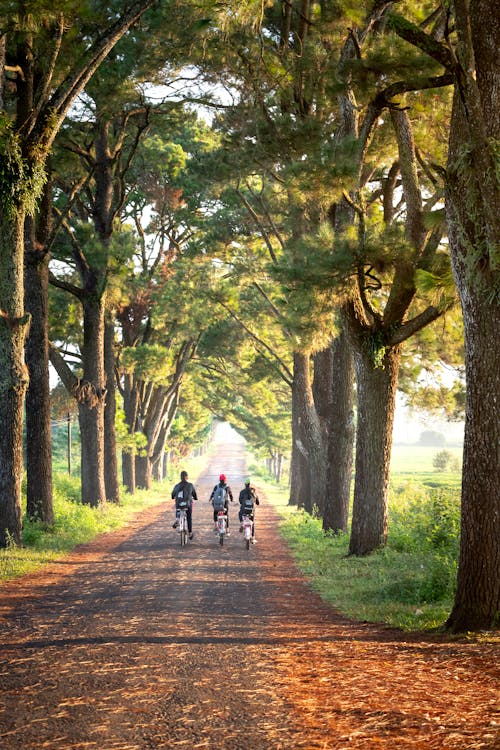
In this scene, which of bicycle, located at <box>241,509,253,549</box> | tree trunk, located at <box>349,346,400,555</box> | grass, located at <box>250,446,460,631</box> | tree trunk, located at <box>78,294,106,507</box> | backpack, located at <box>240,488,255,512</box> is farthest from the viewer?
tree trunk, located at <box>78,294,106,507</box>

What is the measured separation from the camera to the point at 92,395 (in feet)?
72.9

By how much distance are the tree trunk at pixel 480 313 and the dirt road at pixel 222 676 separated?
0.85 meters

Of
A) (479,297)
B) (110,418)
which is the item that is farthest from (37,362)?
(479,297)

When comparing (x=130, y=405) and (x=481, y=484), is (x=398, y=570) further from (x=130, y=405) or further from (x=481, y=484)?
(x=130, y=405)

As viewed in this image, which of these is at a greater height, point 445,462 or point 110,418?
point 110,418

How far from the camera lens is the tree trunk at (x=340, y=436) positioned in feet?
60.5

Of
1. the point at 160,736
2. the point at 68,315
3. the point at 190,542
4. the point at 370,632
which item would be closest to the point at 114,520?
the point at 190,542

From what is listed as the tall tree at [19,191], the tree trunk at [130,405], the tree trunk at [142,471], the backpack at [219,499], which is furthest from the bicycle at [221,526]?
the tree trunk at [142,471]

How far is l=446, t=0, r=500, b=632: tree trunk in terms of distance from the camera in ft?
26.5

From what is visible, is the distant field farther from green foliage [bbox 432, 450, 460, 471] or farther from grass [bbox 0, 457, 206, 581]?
grass [bbox 0, 457, 206, 581]

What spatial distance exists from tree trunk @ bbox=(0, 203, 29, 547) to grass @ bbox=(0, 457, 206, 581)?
2.66 feet

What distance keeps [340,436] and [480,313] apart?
10541 mm

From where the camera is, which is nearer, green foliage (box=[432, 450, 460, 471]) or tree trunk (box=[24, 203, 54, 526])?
tree trunk (box=[24, 203, 54, 526])

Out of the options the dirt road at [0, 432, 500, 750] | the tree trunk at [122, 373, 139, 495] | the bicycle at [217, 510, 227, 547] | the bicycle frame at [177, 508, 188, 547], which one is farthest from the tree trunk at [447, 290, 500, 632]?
the tree trunk at [122, 373, 139, 495]
